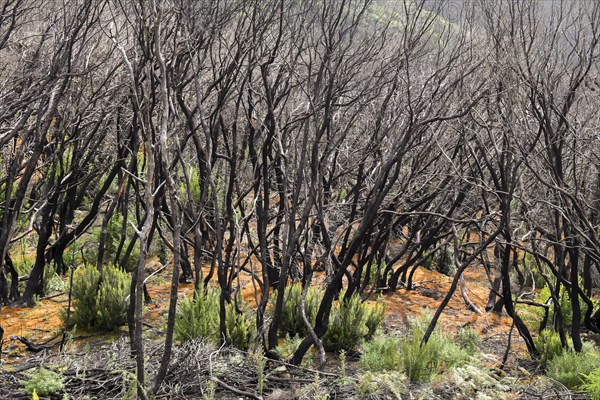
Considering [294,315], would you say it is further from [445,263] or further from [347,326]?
[445,263]

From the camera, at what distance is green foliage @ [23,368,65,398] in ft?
13.2

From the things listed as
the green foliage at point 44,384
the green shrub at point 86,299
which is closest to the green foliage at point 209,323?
the green shrub at point 86,299

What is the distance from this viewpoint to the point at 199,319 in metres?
5.63

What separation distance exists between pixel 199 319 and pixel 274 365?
94 cm

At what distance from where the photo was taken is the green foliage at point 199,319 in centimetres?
547

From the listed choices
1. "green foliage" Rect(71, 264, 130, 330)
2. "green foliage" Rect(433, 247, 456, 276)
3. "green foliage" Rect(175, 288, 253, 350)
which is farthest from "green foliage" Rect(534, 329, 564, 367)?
"green foliage" Rect(433, 247, 456, 276)

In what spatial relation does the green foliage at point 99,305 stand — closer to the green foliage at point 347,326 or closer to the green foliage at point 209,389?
the green foliage at point 347,326

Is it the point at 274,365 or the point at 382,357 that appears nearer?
the point at 274,365

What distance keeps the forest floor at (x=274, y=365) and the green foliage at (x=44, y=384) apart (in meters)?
0.16

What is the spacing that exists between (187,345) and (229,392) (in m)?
0.63

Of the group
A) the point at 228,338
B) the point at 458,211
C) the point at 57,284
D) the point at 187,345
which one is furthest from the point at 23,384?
the point at 458,211

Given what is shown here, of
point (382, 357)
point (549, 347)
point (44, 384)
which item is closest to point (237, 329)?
point (382, 357)

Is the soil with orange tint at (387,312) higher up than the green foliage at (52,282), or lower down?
lower down

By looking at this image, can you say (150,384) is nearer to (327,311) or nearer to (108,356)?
(108,356)
